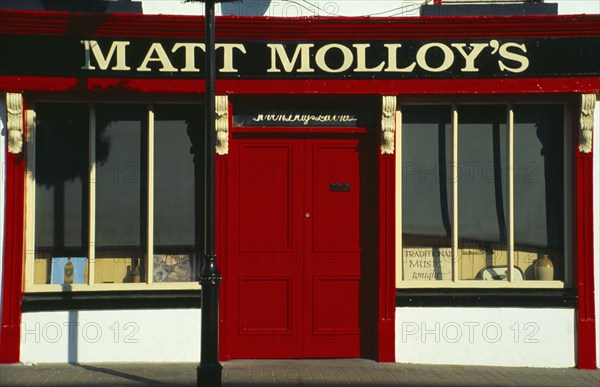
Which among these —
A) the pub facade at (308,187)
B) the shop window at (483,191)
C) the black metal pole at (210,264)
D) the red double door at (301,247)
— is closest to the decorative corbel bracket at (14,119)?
the pub facade at (308,187)

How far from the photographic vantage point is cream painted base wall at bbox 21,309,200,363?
33.4 feet

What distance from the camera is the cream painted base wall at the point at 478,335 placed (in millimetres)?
10406

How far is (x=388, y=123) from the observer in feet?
33.9

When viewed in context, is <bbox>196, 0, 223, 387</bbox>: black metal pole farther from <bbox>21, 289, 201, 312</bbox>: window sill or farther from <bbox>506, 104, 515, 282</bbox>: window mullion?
<bbox>506, 104, 515, 282</bbox>: window mullion

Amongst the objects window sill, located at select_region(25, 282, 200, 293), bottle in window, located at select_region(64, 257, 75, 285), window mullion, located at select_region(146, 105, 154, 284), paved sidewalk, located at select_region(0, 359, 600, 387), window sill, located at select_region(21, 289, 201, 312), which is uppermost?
window mullion, located at select_region(146, 105, 154, 284)

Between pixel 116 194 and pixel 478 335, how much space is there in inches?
189

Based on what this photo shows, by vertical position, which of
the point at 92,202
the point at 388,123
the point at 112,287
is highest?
the point at 388,123

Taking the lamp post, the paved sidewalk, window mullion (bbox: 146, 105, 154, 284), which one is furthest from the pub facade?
the lamp post

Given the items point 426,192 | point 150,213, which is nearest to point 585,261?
point 426,192

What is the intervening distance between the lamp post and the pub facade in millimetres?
2055

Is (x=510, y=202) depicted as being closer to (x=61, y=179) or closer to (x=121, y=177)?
(x=121, y=177)

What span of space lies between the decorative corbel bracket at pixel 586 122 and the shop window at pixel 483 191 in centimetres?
32

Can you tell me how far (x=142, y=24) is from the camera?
1010cm

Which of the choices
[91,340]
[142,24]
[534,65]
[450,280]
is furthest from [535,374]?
[142,24]
